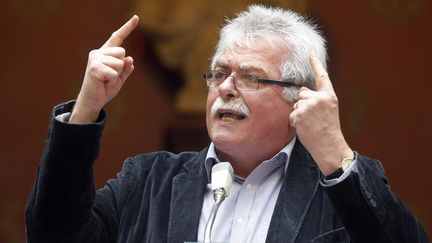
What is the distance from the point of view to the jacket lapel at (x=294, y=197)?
2461mm

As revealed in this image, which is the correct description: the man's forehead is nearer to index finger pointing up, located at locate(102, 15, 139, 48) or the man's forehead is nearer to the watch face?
index finger pointing up, located at locate(102, 15, 139, 48)

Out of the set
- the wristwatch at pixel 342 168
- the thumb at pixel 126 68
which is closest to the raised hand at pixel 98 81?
the thumb at pixel 126 68

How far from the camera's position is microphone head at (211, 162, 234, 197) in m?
2.29

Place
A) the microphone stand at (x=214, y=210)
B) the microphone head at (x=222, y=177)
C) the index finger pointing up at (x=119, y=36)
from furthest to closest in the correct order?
the index finger pointing up at (x=119, y=36) < the microphone head at (x=222, y=177) < the microphone stand at (x=214, y=210)

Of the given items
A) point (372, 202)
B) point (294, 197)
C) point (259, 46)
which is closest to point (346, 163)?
point (372, 202)

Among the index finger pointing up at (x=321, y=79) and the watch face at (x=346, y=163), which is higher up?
the index finger pointing up at (x=321, y=79)

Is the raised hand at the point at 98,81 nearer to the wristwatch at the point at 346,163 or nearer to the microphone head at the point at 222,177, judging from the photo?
the microphone head at the point at 222,177

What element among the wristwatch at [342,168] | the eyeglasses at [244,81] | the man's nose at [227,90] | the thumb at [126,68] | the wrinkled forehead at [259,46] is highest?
the wrinkled forehead at [259,46]

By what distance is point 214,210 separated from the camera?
2230 mm

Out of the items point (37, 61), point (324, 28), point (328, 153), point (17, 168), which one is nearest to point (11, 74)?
point (37, 61)

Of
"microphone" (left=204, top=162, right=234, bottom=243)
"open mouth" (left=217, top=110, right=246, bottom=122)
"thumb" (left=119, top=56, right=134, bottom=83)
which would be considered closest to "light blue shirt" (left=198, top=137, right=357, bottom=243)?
"open mouth" (left=217, top=110, right=246, bottom=122)

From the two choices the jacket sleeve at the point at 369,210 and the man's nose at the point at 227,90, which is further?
the man's nose at the point at 227,90

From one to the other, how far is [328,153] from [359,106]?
2.56 m

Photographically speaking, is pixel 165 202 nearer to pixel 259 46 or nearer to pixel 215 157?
pixel 215 157
